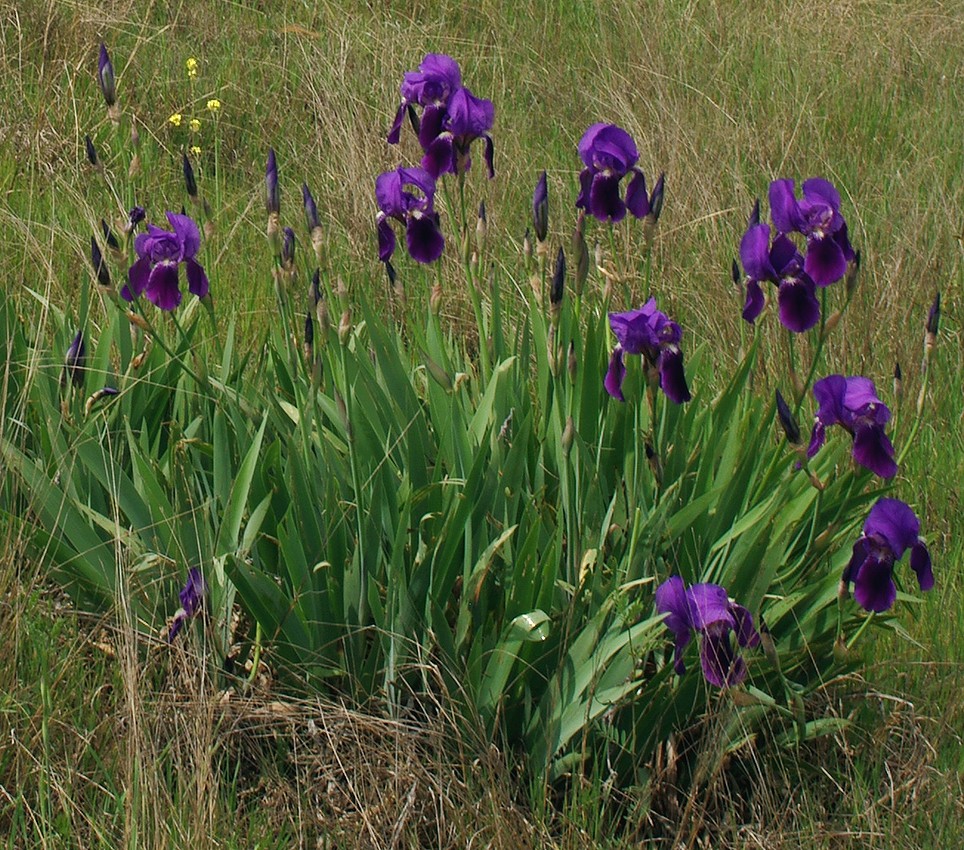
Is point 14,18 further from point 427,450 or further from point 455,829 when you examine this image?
point 455,829

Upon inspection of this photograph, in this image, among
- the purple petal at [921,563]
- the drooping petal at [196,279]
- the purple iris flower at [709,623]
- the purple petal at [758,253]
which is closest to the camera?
the purple iris flower at [709,623]

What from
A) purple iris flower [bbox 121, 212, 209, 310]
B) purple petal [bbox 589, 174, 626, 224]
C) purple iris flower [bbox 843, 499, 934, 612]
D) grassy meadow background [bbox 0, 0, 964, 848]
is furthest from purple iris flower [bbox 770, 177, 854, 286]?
purple iris flower [bbox 121, 212, 209, 310]

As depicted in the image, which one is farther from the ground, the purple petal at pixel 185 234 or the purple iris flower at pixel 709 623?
the purple petal at pixel 185 234

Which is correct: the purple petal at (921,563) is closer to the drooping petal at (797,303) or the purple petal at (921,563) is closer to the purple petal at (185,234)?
the drooping petal at (797,303)

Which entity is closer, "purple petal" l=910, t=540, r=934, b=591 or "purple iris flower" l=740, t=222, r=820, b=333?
"purple petal" l=910, t=540, r=934, b=591

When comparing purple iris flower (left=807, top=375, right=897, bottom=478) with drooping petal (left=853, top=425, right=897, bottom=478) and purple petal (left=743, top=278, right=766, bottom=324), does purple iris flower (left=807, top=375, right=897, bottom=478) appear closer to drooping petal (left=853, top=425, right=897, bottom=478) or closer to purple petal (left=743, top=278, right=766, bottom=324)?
drooping petal (left=853, top=425, right=897, bottom=478)

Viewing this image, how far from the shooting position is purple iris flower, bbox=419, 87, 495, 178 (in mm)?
2268

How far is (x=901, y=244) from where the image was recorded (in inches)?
139

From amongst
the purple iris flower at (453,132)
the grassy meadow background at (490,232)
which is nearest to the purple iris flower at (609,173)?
the purple iris flower at (453,132)

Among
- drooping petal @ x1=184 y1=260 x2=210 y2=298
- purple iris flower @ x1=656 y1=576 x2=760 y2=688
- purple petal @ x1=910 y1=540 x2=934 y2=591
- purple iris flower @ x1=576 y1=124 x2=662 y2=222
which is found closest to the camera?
purple iris flower @ x1=656 y1=576 x2=760 y2=688

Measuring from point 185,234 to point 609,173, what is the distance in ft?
2.58

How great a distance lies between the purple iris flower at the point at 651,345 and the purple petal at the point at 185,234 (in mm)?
837

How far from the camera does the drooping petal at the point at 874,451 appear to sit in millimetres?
1886

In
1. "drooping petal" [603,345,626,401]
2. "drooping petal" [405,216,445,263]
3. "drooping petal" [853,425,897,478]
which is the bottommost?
"drooping petal" [853,425,897,478]
